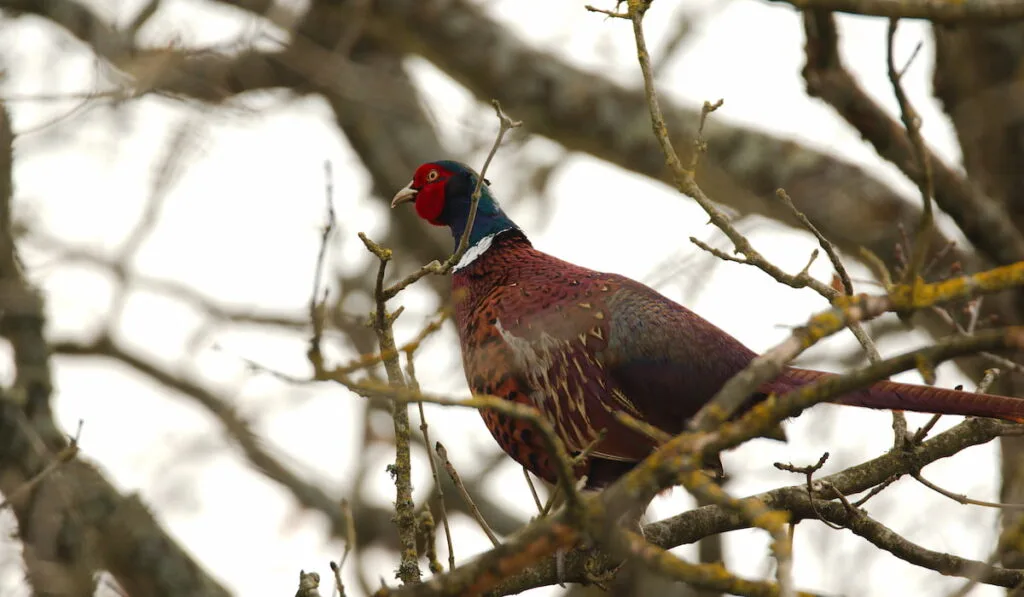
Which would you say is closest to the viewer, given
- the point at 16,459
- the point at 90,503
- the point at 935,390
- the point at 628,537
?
the point at 628,537

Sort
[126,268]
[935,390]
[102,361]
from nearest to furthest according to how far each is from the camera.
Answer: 1. [935,390]
2. [126,268]
3. [102,361]

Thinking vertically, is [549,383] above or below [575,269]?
below

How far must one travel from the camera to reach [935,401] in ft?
10.7

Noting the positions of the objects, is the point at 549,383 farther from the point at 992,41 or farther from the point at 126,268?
the point at 126,268

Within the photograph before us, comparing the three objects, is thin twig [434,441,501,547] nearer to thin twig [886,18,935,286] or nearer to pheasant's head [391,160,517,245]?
thin twig [886,18,935,286]

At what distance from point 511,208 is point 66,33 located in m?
2.88

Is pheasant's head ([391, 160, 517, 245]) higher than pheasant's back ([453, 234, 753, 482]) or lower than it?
higher

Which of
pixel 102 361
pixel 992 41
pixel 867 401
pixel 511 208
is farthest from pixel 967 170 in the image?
pixel 102 361

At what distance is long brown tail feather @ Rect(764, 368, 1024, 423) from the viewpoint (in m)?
3.18

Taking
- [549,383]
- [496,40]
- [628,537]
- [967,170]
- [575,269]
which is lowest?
[628,537]

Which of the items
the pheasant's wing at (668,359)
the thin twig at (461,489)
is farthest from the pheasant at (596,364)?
the thin twig at (461,489)

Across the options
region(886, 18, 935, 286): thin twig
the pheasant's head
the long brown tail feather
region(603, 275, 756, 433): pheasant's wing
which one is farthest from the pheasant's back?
region(886, 18, 935, 286): thin twig

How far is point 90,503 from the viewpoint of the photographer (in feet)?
16.5

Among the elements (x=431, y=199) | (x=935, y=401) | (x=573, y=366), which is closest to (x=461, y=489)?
(x=573, y=366)
